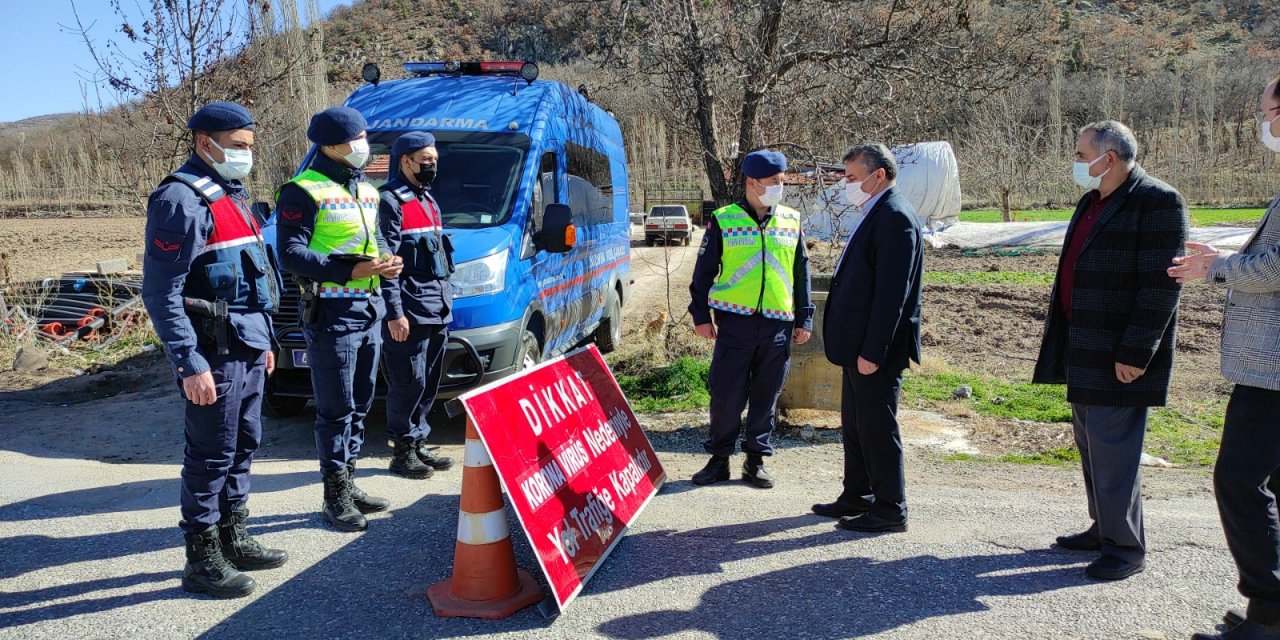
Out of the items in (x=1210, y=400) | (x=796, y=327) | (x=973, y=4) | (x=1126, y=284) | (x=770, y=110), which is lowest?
Result: (x=1210, y=400)

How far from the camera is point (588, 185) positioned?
8.23 meters

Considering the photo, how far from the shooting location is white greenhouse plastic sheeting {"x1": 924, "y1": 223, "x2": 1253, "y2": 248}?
22.5 metres

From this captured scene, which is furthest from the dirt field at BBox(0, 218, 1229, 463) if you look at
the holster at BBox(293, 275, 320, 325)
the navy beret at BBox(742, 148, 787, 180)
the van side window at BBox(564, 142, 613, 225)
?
the holster at BBox(293, 275, 320, 325)

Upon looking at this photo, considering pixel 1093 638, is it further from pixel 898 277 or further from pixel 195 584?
pixel 195 584

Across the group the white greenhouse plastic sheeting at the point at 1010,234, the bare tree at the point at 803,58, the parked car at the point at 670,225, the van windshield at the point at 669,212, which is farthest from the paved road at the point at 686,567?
the van windshield at the point at 669,212

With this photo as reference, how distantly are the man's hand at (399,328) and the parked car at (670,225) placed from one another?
22639 mm

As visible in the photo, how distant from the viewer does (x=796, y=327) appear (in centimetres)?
505

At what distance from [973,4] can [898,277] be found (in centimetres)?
503

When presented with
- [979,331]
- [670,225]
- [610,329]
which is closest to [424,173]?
[610,329]

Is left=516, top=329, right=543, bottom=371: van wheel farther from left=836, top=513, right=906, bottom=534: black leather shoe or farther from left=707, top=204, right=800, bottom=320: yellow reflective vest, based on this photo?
left=836, top=513, right=906, bottom=534: black leather shoe

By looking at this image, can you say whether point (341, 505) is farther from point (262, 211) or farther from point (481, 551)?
point (262, 211)

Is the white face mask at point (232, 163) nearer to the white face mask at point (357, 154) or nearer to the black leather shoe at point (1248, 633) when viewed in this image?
the white face mask at point (357, 154)

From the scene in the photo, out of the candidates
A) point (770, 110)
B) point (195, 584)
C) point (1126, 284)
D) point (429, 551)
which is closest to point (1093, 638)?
point (1126, 284)

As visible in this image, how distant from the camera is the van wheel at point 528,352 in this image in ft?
19.6
